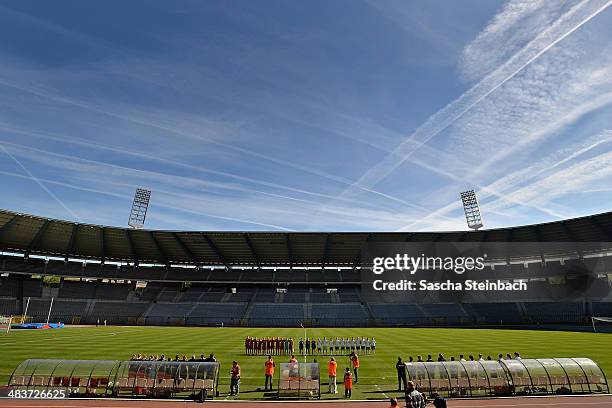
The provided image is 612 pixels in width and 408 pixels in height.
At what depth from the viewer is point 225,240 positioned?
2650 inches

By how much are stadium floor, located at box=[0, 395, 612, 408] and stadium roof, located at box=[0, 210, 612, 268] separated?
4820cm

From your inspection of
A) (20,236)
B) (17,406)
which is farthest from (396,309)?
(20,236)

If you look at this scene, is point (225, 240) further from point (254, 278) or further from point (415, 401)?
point (415, 401)

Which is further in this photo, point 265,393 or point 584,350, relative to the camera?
point 584,350

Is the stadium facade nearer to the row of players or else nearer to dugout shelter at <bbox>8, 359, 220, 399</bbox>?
the row of players

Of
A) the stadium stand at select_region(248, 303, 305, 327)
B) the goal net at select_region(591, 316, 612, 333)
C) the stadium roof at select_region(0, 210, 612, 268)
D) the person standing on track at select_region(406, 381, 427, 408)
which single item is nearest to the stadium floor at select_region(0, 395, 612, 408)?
the person standing on track at select_region(406, 381, 427, 408)

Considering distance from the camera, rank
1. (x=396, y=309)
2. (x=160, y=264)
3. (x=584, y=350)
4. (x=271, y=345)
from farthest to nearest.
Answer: (x=160, y=264), (x=396, y=309), (x=584, y=350), (x=271, y=345)

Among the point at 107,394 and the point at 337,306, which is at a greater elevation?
the point at 337,306

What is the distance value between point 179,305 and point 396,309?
42.1 metres

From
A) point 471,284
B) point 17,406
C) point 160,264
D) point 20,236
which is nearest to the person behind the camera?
point 17,406

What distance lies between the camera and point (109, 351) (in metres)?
26.8

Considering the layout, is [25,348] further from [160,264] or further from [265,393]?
[160,264]

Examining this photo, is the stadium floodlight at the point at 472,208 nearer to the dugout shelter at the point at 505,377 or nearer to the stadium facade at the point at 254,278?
the stadium facade at the point at 254,278

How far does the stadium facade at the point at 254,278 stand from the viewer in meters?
60.5
